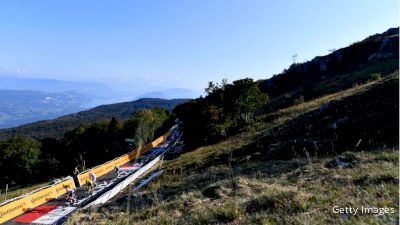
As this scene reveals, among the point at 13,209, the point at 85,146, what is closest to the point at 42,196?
the point at 13,209

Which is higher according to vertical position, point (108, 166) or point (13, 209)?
point (13, 209)

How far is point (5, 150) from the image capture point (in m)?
64.8

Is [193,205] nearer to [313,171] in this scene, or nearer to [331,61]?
[313,171]

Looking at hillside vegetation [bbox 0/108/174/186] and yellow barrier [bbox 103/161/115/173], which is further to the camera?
hillside vegetation [bbox 0/108/174/186]

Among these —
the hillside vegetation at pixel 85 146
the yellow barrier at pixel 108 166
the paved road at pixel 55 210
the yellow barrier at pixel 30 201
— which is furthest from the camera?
the hillside vegetation at pixel 85 146

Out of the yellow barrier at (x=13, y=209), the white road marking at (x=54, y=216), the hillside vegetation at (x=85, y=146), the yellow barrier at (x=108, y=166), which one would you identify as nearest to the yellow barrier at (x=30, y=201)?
the yellow barrier at (x=13, y=209)

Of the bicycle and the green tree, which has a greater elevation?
the bicycle

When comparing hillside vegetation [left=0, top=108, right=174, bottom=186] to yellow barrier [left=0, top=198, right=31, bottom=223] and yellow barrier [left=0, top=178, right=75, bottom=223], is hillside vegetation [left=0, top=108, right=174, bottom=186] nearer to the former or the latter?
yellow barrier [left=0, top=178, right=75, bottom=223]

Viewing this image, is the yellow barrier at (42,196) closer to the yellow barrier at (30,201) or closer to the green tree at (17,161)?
the yellow barrier at (30,201)

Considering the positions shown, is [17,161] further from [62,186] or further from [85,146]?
[62,186]

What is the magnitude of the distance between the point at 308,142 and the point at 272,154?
2.43 m

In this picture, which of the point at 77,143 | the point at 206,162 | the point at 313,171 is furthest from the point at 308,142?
the point at 77,143

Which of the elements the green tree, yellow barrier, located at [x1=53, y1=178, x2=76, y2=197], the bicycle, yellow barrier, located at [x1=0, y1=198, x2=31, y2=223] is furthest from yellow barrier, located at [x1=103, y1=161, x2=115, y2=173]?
the green tree

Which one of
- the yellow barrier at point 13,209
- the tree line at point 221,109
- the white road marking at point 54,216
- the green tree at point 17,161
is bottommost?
the green tree at point 17,161
